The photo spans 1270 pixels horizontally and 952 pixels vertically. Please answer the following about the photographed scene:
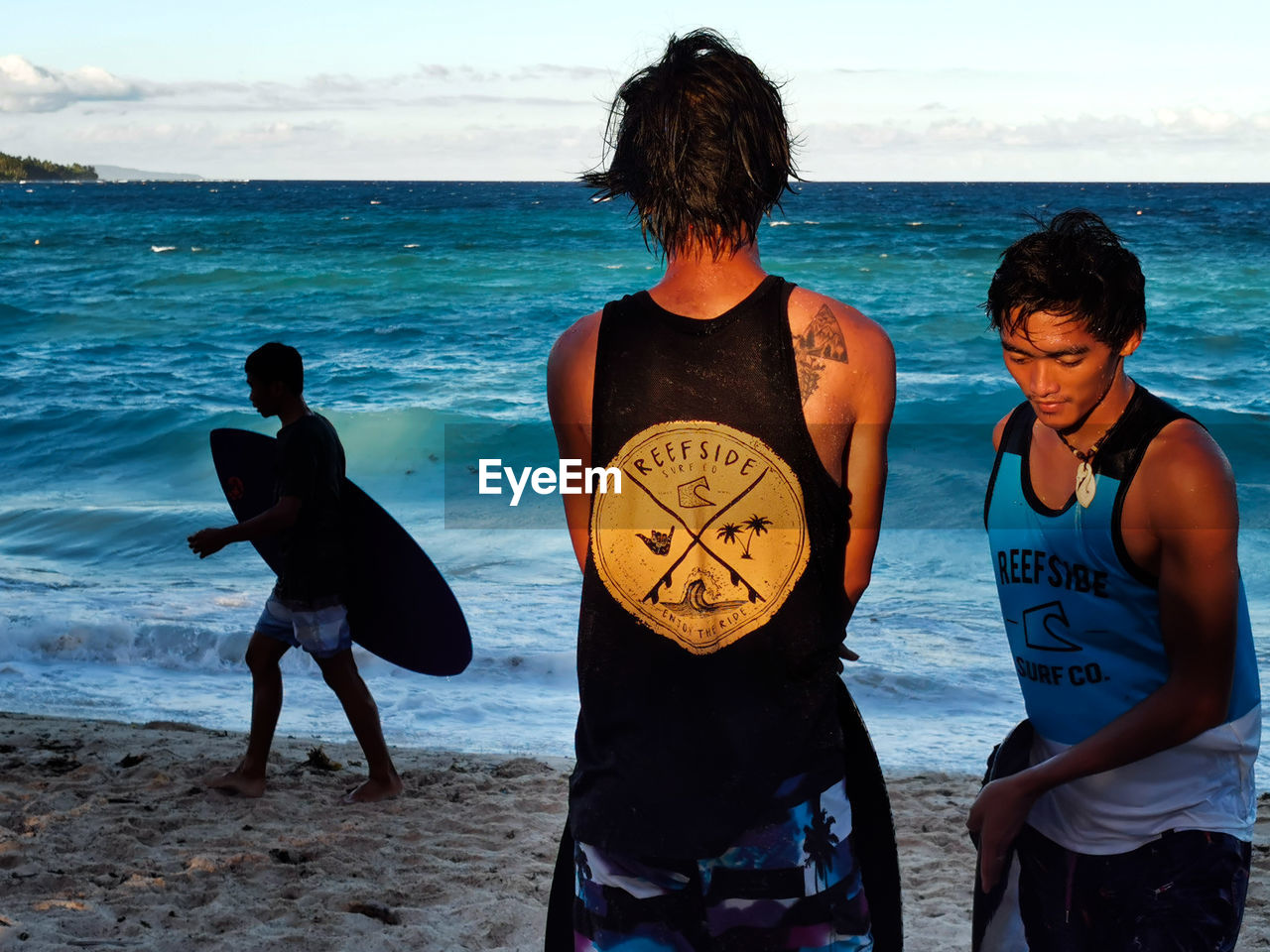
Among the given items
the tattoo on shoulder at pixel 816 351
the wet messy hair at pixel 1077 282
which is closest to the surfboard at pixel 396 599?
the wet messy hair at pixel 1077 282

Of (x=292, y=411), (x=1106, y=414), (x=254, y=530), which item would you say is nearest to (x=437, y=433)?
(x=292, y=411)

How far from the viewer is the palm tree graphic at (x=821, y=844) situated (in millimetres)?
1566

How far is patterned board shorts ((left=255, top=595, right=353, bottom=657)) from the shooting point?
4.25 m

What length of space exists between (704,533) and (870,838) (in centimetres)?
51

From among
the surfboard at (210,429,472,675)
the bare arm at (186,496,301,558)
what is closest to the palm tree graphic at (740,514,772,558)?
the bare arm at (186,496,301,558)

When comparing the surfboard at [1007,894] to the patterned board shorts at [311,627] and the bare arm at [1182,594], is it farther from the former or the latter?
the patterned board shorts at [311,627]

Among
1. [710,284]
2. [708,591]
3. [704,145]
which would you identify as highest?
[704,145]

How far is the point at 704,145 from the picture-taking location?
5.09ft

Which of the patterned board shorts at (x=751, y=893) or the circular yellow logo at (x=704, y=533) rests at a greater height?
the circular yellow logo at (x=704, y=533)

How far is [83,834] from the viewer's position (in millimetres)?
3947

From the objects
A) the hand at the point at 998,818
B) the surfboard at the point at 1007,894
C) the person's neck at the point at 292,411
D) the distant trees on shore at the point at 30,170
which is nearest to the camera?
the hand at the point at 998,818

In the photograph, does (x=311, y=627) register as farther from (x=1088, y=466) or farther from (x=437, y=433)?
(x=437, y=433)

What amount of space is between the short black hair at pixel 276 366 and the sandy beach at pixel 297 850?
1516mm

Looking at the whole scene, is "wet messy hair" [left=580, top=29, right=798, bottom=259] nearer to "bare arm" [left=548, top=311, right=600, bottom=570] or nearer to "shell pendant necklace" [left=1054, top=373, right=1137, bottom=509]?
"bare arm" [left=548, top=311, right=600, bottom=570]
